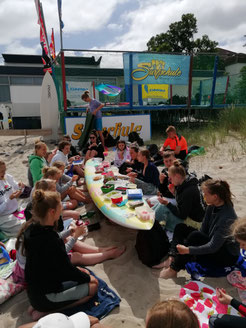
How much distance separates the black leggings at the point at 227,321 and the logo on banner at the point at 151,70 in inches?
359

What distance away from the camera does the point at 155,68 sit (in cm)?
977

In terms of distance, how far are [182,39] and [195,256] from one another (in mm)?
28125

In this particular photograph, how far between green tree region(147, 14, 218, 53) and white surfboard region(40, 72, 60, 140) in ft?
58.7

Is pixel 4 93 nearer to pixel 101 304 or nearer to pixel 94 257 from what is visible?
pixel 94 257

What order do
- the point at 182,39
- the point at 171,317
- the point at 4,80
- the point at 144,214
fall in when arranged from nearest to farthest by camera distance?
the point at 171,317
the point at 144,214
the point at 4,80
the point at 182,39

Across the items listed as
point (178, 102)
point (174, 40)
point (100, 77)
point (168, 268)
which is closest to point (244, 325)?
point (168, 268)

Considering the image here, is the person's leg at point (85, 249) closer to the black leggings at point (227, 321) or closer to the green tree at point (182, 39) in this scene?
the black leggings at point (227, 321)

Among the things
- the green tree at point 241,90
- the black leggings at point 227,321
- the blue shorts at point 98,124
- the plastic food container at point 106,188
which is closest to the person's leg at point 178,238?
the black leggings at point 227,321

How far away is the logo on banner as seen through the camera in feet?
31.5

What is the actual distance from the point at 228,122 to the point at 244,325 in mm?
8664

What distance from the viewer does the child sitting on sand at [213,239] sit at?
2.37 metres

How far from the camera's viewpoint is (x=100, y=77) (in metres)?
18.3

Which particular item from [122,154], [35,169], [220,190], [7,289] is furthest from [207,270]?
[122,154]

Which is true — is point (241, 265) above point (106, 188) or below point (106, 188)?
below
